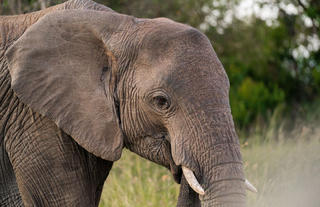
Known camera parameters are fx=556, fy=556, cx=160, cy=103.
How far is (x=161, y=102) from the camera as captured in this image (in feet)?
10.4

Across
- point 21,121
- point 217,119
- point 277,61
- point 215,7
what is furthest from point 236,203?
point 277,61

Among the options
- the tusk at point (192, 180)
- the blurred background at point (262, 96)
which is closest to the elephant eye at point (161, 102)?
the tusk at point (192, 180)

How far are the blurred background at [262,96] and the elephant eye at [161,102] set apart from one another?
2.23m

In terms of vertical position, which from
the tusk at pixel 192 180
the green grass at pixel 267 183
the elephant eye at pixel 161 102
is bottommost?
the green grass at pixel 267 183

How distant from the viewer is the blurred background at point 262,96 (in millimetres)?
6125

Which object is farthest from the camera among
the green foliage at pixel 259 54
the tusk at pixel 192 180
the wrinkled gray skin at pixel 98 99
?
the green foliage at pixel 259 54

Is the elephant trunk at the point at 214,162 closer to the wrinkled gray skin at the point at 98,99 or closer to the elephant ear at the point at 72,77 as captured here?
the wrinkled gray skin at the point at 98,99

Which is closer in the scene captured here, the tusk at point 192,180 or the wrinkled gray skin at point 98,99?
the tusk at point 192,180

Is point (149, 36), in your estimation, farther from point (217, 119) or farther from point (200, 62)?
point (217, 119)

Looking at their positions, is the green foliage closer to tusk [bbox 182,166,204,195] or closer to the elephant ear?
the elephant ear

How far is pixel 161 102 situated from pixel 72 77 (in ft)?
1.90

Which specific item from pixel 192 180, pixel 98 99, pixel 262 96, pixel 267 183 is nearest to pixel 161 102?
pixel 98 99

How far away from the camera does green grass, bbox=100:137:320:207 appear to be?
18.9 ft

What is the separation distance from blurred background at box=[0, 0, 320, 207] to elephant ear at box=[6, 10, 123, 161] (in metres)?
2.25
